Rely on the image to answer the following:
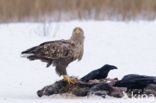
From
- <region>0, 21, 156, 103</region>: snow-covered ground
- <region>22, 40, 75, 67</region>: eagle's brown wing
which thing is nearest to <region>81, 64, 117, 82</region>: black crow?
<region>22, 40, 75, 67</region>: eagle's brown wing

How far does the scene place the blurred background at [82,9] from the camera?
511 inches

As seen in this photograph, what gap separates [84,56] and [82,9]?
12.9 feet

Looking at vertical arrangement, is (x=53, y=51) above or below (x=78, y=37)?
below

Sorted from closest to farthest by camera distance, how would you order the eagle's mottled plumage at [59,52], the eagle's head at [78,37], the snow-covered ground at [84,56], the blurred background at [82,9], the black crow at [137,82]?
the black crow at [137,82], the eagle's mottled plumage at [59,52], the eagle's head at [78,37], the snow-covered ground at [84,56], the blurred background at [82,9]

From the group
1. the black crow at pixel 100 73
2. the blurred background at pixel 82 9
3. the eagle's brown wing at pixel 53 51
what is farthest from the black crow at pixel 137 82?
the blurred background at pixel 82 9

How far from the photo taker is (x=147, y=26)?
12.2 m

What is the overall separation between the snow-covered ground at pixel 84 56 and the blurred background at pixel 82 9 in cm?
39

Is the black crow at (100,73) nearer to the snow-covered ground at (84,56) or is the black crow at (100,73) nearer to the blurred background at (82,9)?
the snow-covered ground at (84,56)

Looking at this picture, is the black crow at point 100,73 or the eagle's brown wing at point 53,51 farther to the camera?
the black crow at point 100,73

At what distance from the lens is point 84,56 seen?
942cm

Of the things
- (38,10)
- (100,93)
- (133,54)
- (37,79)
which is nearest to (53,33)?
(38,10)

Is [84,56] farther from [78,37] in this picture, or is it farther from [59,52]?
[59,52]

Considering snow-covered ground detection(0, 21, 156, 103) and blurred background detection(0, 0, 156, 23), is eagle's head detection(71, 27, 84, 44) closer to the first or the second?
snow-covered ground detection(0, 21, 156, 103)

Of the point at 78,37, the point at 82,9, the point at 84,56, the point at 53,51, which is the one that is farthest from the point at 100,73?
the point at 82,9
